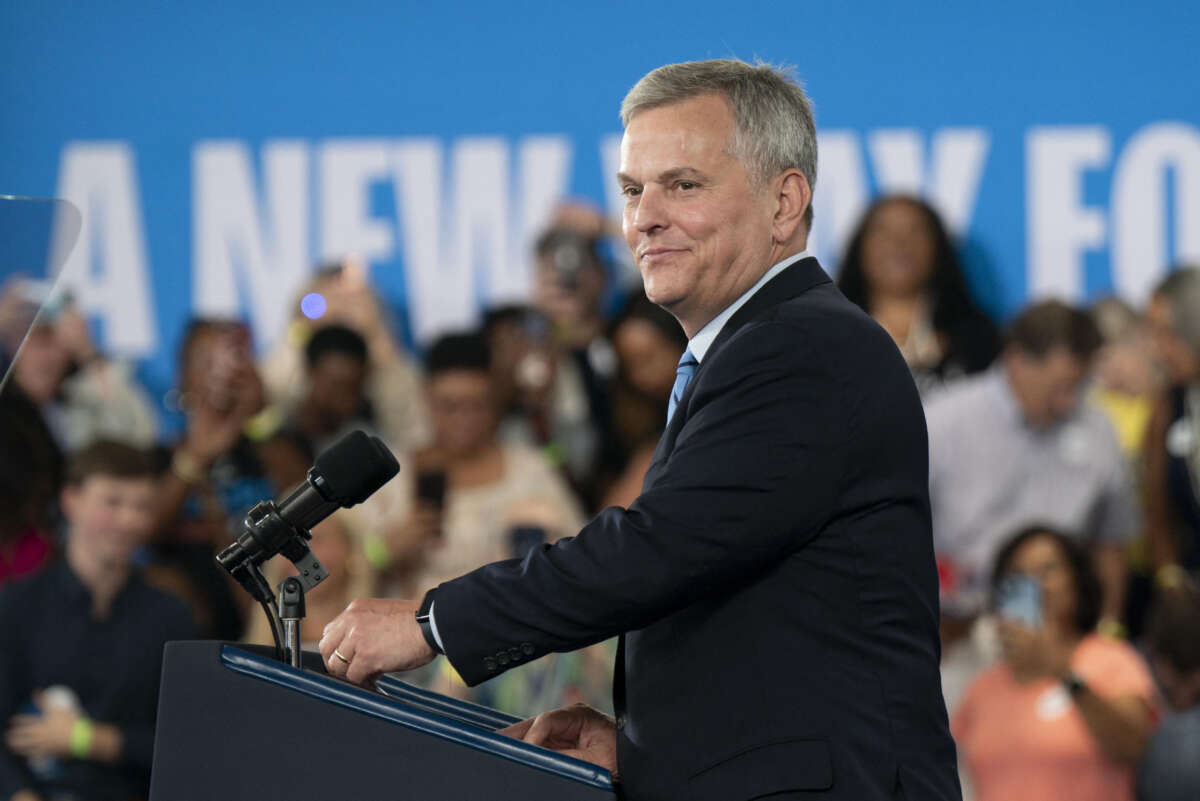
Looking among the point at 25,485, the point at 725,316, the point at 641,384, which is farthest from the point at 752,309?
the point at 25,485

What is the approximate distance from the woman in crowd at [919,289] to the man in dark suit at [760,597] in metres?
3.32

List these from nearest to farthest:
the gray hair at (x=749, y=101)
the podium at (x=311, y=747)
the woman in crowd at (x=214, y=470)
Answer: the podium at (x=311, y=747), the gray hair at (x=749, y=101), the woman in crowd at (x=214, y=470)

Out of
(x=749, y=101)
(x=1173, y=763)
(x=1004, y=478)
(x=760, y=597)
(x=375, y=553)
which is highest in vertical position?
(x=749, y=101)

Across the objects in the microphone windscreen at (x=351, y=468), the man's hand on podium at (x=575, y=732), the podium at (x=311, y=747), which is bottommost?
the man's hand on podium at (x=575, y=732)

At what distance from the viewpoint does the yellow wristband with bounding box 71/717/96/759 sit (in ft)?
15.4

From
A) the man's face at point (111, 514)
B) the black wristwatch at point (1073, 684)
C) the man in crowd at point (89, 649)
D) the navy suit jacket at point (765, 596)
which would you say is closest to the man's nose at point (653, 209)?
the navy suit jacket at point (765, 596)

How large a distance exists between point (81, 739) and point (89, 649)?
298 millimetres

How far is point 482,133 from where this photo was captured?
5.25m

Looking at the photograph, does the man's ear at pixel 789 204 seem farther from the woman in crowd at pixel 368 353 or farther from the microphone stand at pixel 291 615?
the woman in crowd at pixel 368 353

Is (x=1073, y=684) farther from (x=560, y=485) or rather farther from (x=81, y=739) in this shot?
(x=81, y=739)

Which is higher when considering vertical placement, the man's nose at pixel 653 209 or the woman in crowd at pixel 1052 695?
the man's nose at pixel 653 209

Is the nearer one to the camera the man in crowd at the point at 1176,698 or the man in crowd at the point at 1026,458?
the man in crowd at the point at 1176,698

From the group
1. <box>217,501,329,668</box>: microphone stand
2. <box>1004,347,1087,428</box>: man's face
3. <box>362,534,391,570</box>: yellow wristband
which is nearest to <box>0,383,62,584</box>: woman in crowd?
<box>362,534,391,570</box>: yellow wristband

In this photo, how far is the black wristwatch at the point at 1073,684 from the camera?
4578 millimetres
